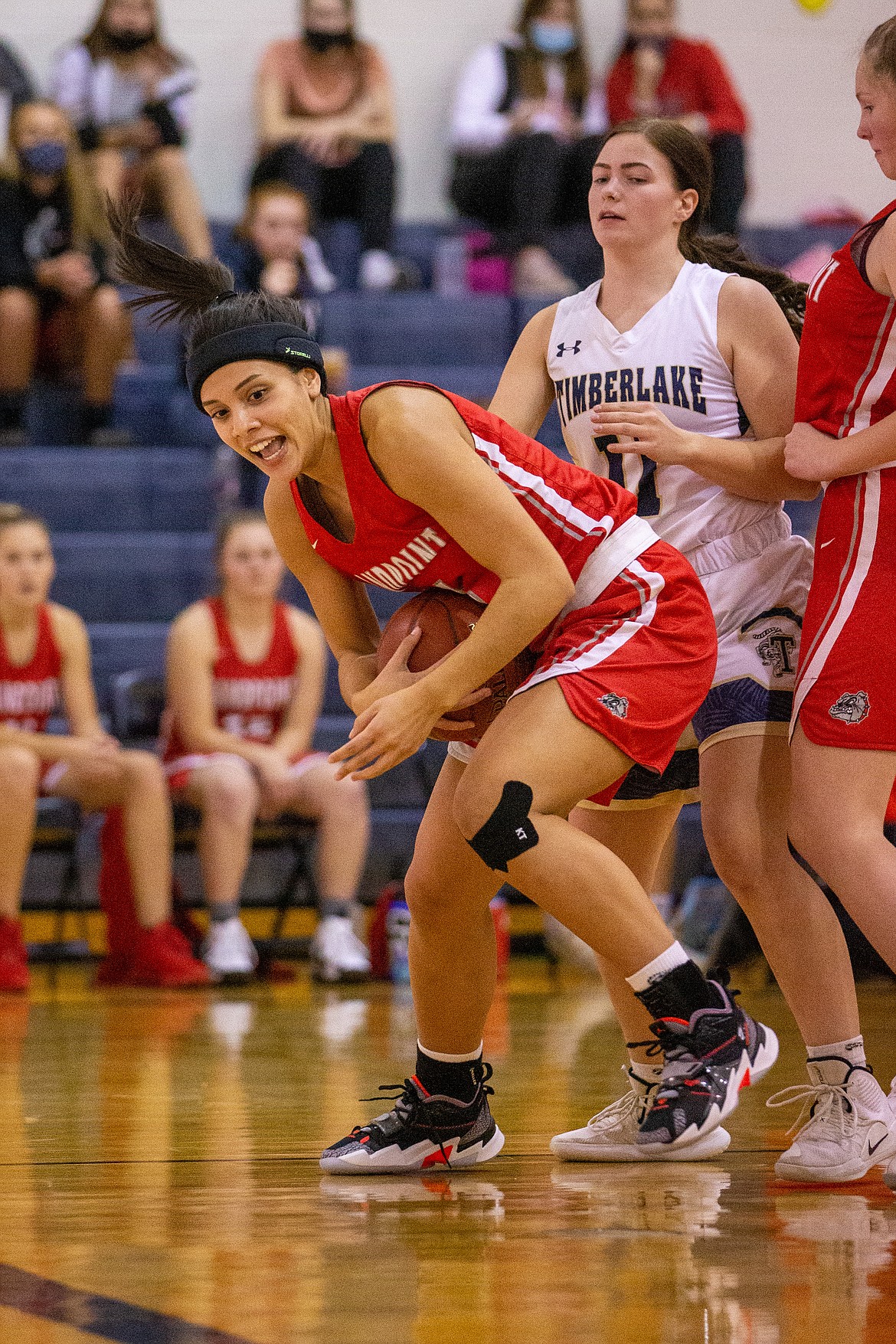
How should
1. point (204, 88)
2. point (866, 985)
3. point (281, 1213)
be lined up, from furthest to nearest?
point (204, 88) < point (866, 985) < point (281, 1213)

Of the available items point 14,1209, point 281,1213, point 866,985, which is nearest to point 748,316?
point 281,1213

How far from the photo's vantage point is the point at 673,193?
331 cm

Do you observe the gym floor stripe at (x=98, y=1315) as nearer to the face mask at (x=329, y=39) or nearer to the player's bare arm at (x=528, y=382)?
the player's bare arm at (x=528, y=382)

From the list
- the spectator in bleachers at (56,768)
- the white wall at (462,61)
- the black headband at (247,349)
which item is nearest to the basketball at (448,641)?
the black headband at (247,349)

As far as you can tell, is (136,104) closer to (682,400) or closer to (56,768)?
(56,768)

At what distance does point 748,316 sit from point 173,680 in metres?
3.60

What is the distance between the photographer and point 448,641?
293cm

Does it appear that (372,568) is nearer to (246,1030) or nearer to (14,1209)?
(14,1209)

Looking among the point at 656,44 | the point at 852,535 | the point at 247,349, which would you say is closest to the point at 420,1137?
the point at 852,535

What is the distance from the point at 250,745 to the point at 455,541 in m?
3.70

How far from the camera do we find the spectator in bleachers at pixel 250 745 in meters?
6.20

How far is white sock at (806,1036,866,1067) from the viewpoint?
3.04 m

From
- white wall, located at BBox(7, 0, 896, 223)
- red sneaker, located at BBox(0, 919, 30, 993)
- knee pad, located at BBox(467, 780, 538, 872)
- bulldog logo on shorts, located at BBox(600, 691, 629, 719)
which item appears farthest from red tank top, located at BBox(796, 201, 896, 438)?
white wall, located at BBox(7, 0, 896, 223)

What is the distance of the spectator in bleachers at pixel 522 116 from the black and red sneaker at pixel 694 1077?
21.6ft
